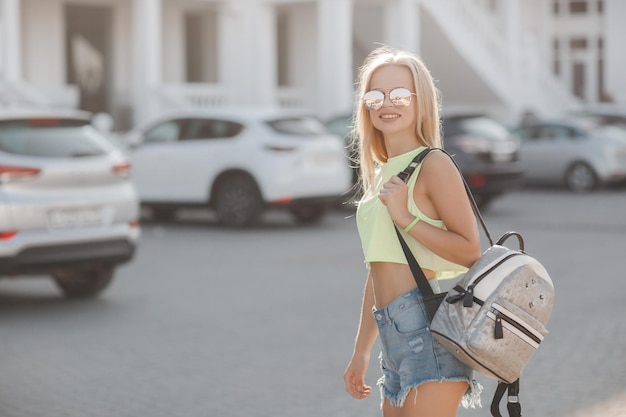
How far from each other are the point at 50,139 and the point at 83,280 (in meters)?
1.43

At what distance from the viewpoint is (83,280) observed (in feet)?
34.1

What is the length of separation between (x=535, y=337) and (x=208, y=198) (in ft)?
44.8

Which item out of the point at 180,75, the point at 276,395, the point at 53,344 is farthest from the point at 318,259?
the point at 180,75

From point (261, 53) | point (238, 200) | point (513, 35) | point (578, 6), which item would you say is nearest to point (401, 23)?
point (261, 53)

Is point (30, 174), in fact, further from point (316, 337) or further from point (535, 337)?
point (535, 337)

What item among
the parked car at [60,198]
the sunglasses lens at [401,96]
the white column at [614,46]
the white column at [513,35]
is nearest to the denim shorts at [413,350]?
the sunglasses lens at [401,96]

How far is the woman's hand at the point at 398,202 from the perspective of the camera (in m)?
3.41

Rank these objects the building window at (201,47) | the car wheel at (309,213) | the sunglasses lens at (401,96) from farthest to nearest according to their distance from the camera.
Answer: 1. the building window at (201,47)
2. the car wheel at (309,213)
3. the sunglasses lens at (401,96)

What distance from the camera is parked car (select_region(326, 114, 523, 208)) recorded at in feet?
58.3

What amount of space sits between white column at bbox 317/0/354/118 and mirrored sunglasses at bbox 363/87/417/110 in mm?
22311

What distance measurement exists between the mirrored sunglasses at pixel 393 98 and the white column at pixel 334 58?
878 inches

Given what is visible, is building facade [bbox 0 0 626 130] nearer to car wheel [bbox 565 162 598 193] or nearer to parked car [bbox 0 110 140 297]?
car wheel [bbox 565 162 598 193]

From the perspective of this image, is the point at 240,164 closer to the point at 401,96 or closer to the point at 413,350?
the point at 401,96

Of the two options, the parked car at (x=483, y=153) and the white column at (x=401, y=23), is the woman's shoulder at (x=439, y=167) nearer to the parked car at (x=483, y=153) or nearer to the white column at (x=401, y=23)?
the parked car at (x=483, y=153)
